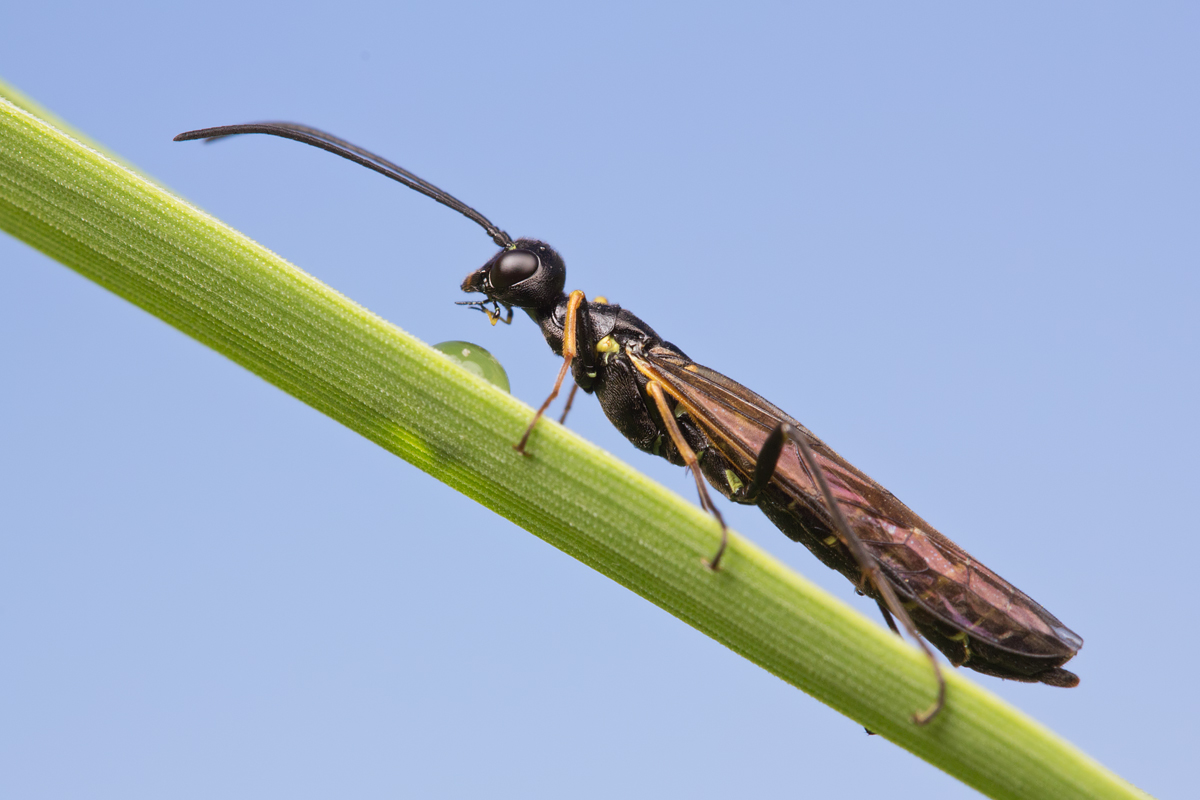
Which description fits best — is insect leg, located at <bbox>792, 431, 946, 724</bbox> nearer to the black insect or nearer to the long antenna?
the black insect

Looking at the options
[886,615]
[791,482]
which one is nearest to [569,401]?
[791,482]

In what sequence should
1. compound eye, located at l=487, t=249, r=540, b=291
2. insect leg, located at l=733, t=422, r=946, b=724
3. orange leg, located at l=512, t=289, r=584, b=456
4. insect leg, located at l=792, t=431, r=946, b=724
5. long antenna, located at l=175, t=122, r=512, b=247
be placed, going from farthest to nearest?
1. compound eye, located at l=487, t=249, r=540, b=291
2. orange leg, located at l=512, t=289, r=584, b=456
3. long antenna, located at l=175, t=122, r=512, b=247
4. insect leg, located at l=733, t=422, r=946, b=724
5. insect leg, located at l=792, t=431, r=946, b=724

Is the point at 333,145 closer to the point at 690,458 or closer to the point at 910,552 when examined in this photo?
the point at 690,458

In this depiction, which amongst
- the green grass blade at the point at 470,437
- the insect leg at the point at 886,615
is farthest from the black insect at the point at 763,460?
the green grass blade at the point at 470,437

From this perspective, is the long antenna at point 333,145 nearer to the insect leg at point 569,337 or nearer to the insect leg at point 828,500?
the insect leg at point 569,337

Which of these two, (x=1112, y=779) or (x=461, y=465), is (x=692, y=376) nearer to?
(x=461, y=465)

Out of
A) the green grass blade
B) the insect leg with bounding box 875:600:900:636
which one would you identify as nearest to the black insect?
the insect leg with bounding box 875:600:900:636

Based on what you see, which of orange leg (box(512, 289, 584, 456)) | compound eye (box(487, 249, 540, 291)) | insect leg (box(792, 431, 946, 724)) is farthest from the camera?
compound eye (box(487, 249, 540, 291))
